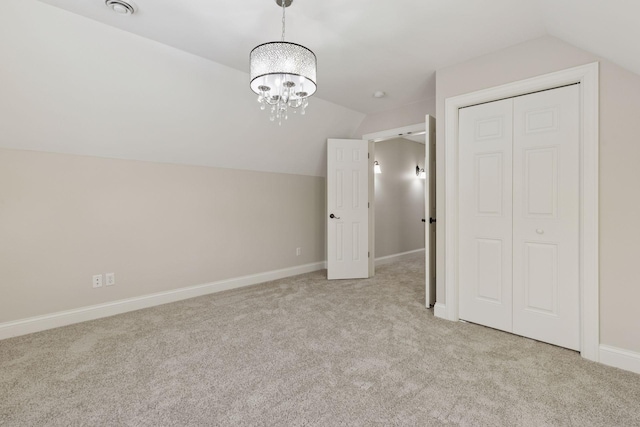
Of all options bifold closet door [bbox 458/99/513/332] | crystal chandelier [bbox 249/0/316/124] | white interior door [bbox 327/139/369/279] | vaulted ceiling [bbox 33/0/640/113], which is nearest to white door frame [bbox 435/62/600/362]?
vaulted ceiling [bbox 33/0/640/113]

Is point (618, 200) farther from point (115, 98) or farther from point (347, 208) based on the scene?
point (115, 98)

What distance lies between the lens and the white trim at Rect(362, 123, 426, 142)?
404cm

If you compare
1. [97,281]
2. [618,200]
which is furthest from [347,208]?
[97,281]

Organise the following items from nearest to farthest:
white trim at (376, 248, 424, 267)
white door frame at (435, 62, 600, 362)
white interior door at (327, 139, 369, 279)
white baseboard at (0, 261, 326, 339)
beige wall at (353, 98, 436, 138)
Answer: white door frame at (435, 62, 600, 362) < white baseboard at (0, 261, 326, 339) < beige wall at (353, 98, 436, 138) < white interior door at (327, 139, 369, 279) < white trim at (376, 248, 424, 267)

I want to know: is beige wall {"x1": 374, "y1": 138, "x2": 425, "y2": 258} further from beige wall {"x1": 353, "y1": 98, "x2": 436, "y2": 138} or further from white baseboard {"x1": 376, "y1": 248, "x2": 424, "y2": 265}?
beige wall {"x1": 353, "y1": 98, "x2": 436, "y2": 138}

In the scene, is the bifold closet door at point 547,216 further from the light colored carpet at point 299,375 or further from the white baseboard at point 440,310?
the white baseboard at point 440,310

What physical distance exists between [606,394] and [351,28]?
2.99m

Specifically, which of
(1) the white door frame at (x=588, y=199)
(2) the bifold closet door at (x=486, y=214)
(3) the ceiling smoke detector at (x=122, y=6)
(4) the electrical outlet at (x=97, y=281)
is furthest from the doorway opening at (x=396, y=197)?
(4) the electrical outlet at (x=97, y=281)

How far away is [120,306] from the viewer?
127 inches

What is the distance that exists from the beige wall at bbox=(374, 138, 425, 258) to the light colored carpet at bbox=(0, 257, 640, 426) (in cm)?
286

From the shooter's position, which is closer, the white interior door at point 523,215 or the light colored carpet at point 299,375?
the light colored carpet at point 299,375

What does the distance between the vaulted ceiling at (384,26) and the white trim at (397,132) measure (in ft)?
3.42

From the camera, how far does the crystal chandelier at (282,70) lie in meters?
1.92

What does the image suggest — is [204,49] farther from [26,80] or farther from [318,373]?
[318,373]
